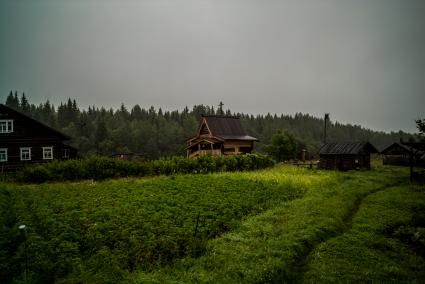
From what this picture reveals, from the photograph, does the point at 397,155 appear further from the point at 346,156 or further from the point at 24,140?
the point at 24,140

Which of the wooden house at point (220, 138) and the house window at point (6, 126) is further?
the wooden house at point (220, 138)

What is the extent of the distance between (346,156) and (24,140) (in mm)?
44681

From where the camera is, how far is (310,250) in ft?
45.2

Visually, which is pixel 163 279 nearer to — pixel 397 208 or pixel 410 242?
pixel 410 242

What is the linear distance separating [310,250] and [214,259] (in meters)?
4.83

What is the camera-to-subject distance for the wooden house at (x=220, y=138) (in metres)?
48.9

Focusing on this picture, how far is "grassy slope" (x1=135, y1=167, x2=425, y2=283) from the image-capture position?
1092cm

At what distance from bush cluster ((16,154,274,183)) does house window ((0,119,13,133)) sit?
→ 13326mm

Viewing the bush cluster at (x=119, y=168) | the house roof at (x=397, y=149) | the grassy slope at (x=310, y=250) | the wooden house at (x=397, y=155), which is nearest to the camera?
the grassy slope at (x=310, y=250)

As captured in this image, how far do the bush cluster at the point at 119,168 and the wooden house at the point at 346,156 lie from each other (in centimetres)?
1657

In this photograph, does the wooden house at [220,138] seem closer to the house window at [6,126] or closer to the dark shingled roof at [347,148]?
the dark shingled roof at [347,148]

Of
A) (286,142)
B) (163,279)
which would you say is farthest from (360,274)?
(286,142)

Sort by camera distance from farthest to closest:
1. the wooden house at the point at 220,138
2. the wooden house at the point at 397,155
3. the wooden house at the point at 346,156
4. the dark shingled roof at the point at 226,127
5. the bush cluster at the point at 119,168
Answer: the wooden house at the point at 397,155, the dark shingled roof at the point at 226,127, the wooden house at the point at 220,138, the wooden house at the point at 346,156, the bush cluster at the point at 119,168

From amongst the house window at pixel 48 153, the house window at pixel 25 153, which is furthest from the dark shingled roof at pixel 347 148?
the house window at pixel 25 153
